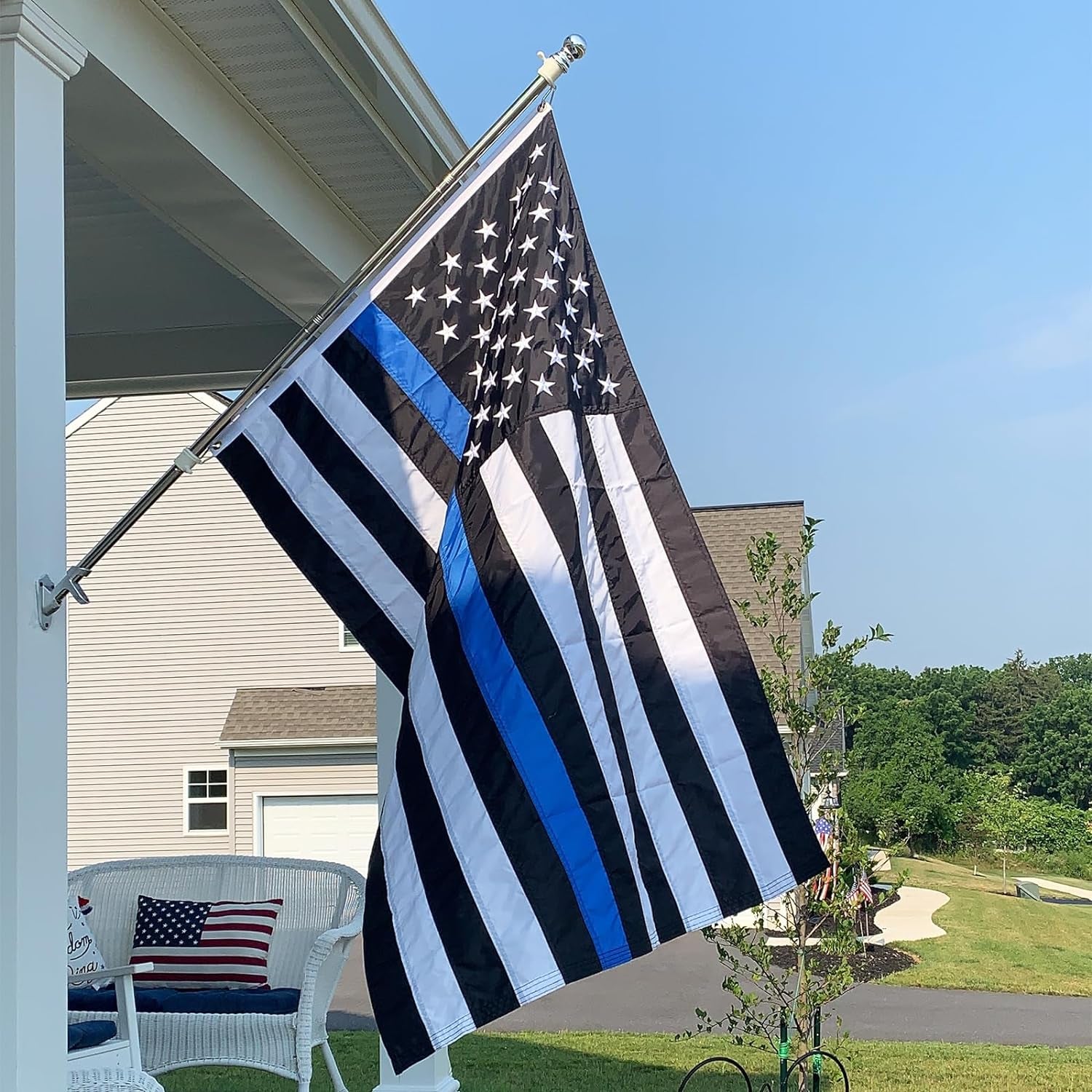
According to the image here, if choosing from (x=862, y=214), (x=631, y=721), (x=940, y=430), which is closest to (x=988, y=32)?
(x=862, y=214)

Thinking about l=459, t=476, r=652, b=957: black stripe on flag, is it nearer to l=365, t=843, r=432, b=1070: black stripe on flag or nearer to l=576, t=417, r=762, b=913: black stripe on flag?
l=576, t=417, r=762, b=913: black stripe on flag

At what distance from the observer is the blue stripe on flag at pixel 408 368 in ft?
8.88

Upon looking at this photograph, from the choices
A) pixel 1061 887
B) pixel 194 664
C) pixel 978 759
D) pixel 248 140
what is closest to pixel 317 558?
pixel 248 140

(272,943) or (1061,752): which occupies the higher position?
(272,943)

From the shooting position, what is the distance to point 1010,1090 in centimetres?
651

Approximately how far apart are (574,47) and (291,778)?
53.7ft

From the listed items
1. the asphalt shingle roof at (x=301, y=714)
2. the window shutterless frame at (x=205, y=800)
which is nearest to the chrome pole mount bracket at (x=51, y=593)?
the asphalt shingle roof at (x=301, y=714)

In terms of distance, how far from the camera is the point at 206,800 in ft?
62.4

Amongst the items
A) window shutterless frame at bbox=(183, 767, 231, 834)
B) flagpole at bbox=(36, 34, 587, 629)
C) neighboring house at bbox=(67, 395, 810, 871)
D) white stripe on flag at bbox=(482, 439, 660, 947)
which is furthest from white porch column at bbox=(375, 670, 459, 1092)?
window shutterless frame at bbox=(183, 767, 231, 834)

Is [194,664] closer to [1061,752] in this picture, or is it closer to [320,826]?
[320,826]

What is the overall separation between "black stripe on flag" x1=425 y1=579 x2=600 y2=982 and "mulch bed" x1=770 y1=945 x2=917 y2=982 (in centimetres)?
866

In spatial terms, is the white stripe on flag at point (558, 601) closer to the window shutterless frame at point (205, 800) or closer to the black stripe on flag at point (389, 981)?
the black stripe on flag at point (389, 981)

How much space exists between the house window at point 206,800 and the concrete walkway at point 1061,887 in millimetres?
11319

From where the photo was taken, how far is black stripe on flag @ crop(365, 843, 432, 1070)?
7.75ft
